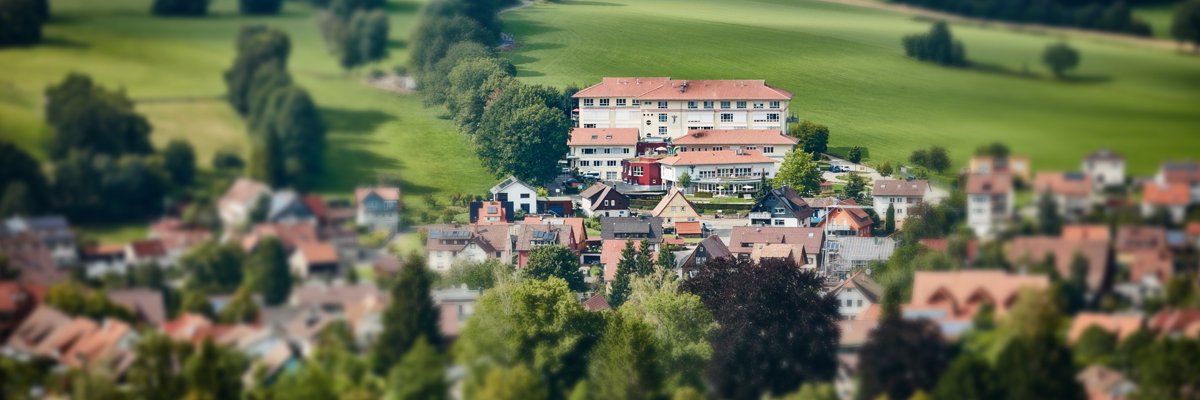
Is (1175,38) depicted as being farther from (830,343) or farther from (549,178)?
(549,178)

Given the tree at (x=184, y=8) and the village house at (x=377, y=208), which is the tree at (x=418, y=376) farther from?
the tree at (x=184, y=8)

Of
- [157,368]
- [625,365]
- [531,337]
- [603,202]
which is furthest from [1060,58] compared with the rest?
[603,202]

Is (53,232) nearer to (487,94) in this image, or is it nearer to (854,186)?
(487,94)

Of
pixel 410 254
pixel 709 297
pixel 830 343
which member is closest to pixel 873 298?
pixel 709 297

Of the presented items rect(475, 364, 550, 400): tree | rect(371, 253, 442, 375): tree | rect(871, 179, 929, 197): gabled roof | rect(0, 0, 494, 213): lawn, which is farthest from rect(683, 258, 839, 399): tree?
rect(0, 0, 494, 213): lawn

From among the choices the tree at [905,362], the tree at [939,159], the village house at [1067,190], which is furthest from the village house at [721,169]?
the tree at [905,362]

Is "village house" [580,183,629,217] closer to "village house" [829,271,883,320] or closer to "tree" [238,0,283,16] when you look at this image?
"village house" [829,271,883,320]
